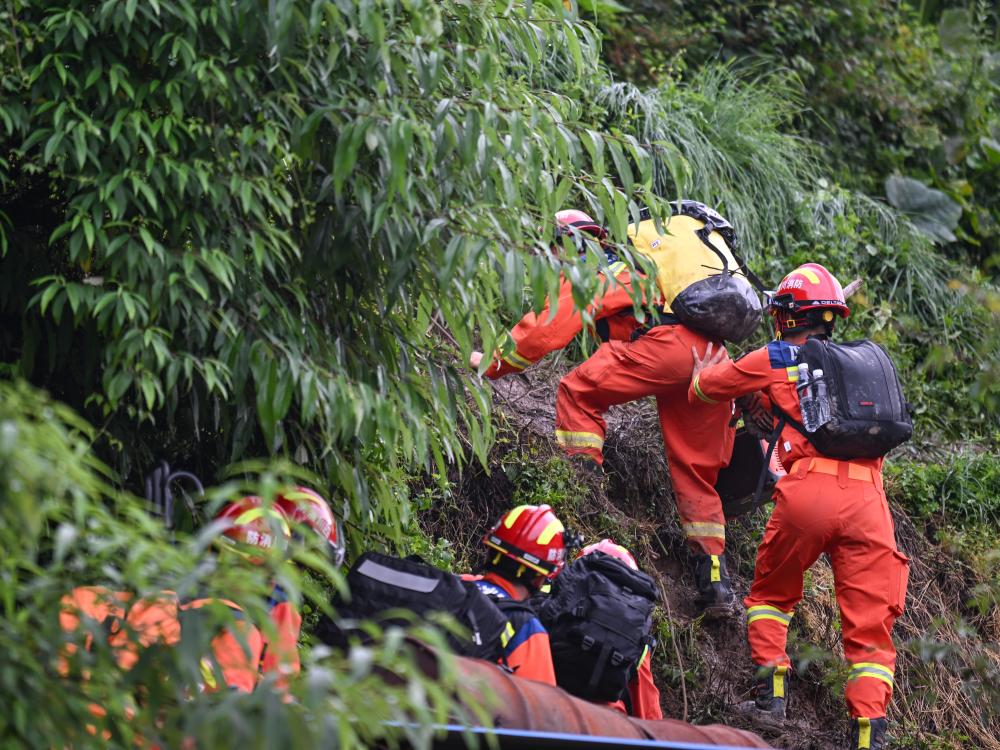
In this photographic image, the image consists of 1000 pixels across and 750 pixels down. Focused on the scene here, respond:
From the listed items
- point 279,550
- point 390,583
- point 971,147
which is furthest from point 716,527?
point 971,147

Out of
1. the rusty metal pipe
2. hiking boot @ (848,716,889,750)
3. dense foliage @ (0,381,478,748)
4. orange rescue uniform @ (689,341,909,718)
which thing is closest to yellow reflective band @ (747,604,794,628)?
orange rescue uniform @ (689,341,909,718)

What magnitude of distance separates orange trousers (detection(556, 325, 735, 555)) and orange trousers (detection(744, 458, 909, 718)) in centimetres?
76

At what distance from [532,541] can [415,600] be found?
86 cm

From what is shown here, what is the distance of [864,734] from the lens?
6.04m

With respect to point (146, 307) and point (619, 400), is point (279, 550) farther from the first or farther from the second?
point (619, 400)

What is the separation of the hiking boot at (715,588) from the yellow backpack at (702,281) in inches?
46.7

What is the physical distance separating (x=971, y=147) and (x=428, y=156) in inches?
339

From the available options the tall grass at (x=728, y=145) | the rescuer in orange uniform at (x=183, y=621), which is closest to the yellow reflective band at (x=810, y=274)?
the tall grass at (x=728, y=145)

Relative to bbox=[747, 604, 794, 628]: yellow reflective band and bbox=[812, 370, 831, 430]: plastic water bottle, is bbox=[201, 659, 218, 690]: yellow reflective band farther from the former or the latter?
bbox=[747, 604, 794, 628]: yellow reflective band

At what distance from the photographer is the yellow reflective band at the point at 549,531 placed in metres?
5.22

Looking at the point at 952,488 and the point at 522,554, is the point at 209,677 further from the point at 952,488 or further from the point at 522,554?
the point at 952,488

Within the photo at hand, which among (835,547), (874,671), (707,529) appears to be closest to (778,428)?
(835,547)

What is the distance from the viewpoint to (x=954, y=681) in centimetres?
726

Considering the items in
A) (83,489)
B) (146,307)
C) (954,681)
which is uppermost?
(83,489)
